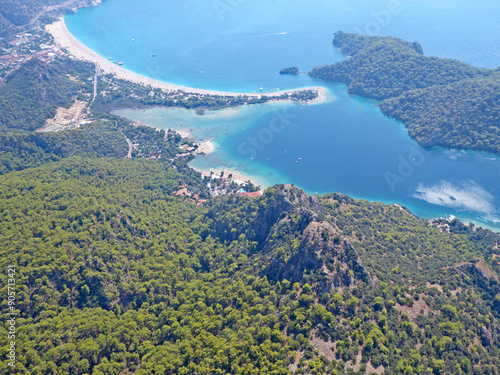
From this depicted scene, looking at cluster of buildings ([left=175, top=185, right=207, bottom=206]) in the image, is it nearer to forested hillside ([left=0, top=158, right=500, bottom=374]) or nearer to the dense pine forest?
the dense pine forest

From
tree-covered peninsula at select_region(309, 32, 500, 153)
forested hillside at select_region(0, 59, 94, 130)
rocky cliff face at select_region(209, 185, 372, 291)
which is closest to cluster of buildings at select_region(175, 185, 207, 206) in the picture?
rocky cliff face at select_region(209, 185, 372, 291)

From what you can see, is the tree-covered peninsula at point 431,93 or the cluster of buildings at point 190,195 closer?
the cluster of buildings at point 190,195

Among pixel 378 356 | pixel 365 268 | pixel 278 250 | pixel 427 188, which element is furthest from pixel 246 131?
pixel 378 356

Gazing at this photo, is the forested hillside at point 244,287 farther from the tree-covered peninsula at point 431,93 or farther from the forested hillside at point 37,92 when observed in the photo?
the forested hillside at point 37,92

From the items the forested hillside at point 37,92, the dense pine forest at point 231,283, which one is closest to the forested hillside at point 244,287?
the dense pine forest at point 231,283

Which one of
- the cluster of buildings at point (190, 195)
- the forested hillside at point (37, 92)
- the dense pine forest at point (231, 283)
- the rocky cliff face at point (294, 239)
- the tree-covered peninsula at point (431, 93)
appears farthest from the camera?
the forested hillside at point (37, 92)

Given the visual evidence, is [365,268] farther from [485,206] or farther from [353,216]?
[485,206]
